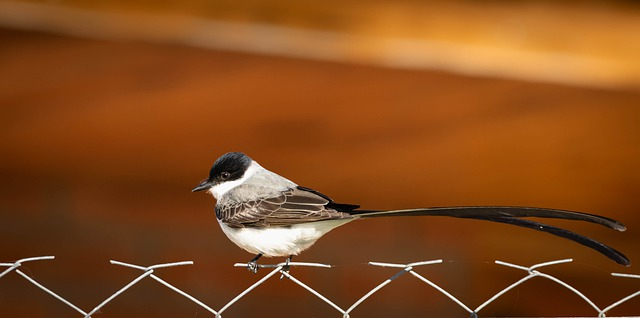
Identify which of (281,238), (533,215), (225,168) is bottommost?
(281,238)

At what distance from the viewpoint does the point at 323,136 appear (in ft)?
11.0

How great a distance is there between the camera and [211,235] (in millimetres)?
3648

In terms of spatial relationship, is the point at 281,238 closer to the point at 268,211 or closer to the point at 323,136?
the point at 268,211

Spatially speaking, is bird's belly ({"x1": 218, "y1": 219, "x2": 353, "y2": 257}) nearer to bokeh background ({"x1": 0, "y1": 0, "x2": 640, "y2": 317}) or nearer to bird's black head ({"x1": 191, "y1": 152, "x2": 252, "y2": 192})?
bird's black head ({"x1": 191, "y1": 152, "x2": 252, "y2": 192})

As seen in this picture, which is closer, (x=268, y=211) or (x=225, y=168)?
(x=268, y=211)

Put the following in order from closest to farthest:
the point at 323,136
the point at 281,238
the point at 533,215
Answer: the point at 533,215, the point at 281,238, the point at 323,136

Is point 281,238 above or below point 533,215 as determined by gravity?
below

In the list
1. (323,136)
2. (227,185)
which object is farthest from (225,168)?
(323,136)

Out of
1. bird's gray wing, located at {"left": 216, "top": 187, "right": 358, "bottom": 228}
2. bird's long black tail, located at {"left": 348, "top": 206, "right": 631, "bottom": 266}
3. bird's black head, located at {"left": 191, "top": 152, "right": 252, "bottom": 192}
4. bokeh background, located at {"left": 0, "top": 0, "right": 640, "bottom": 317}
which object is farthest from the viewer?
bokeh background, located at {"left": 0, "top": 0, "right": 640, "bottom": 317}

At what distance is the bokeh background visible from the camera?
281 cm

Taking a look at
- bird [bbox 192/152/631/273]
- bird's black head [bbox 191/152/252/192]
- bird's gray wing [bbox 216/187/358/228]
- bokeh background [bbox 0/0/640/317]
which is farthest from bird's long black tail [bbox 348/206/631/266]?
bokeh background [bbox 0/0/640/317]

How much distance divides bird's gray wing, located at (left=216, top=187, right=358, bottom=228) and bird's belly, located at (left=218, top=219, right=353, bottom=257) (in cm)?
2

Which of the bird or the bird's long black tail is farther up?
the bird's long black tail

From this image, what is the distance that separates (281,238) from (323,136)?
4.77 ft
